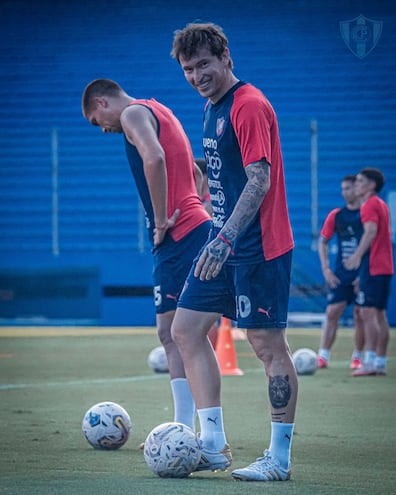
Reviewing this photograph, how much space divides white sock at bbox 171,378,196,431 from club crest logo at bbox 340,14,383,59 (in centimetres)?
238

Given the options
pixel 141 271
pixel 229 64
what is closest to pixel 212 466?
pixel 229 64

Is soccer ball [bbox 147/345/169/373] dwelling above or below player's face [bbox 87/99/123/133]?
below

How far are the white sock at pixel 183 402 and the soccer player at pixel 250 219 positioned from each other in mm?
1056

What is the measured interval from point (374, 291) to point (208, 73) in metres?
6.76

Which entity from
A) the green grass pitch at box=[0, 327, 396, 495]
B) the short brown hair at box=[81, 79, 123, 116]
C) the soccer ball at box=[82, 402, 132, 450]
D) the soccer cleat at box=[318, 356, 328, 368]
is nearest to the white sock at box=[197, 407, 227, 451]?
the green grass pitch at box=[0, 327, 396, 495]

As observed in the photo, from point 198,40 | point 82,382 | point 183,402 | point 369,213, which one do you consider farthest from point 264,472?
point 369,213

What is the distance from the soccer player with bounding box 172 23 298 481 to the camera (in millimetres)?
4789

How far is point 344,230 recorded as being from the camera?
12.4m

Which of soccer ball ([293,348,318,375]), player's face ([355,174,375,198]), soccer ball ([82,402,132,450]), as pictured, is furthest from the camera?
player's face ([355,174,375,198])

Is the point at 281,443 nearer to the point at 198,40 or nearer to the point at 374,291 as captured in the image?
the point at 198,40

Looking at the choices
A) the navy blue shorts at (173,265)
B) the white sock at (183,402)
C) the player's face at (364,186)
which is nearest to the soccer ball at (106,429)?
the white sock at (183,402)

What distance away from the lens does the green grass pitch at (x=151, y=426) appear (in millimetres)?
4723

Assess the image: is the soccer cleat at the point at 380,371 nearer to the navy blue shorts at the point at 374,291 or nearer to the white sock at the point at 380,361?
the white sock at the point at 380,361

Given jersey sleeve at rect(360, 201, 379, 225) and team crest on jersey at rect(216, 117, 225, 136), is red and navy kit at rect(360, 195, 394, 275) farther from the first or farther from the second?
team crest on jersey at rect(216, 117, 225, 136)
